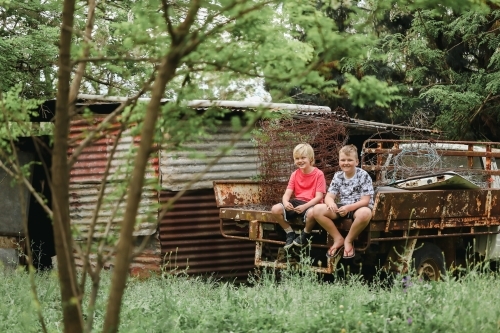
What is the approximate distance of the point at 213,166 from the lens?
11711 millimetres

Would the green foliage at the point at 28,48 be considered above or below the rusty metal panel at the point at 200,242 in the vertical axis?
above

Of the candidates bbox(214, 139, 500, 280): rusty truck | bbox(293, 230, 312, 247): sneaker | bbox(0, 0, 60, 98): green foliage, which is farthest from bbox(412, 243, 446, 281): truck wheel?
bbox(0, 0, 60, 98): green foliage

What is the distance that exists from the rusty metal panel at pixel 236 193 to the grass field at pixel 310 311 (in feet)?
10.4

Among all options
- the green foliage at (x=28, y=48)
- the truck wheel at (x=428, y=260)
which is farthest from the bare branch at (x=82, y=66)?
the green foliage at (x=28, y=48)

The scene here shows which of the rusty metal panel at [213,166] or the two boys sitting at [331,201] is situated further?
the rusty metal panel at [213,166]

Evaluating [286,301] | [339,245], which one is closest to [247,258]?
[339,245]

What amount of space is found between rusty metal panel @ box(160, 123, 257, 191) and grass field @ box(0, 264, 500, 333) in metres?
4.26

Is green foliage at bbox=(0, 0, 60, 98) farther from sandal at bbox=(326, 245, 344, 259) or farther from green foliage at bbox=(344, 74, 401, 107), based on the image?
green foliage at bbox=(344, 74, 401, 107)

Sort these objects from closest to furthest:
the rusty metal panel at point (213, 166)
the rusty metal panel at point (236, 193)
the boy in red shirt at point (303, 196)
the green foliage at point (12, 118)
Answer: the green foliage at point (12, 118) < the boy in red shirt at point (303, 196) < the rusty metal panel at point (236, 193) < the rusty metal panel at point (213, 166)

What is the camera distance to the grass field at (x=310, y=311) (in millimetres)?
5379

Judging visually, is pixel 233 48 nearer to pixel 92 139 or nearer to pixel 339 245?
pixel 92 139

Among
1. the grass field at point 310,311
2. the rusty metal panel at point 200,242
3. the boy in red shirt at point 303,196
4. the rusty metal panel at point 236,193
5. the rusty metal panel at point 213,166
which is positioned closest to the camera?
the grass field at point 310,311

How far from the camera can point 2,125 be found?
4598 millimetres

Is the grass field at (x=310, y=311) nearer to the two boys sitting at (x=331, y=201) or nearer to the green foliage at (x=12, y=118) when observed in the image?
the green foliage at (x=12, y=118)
